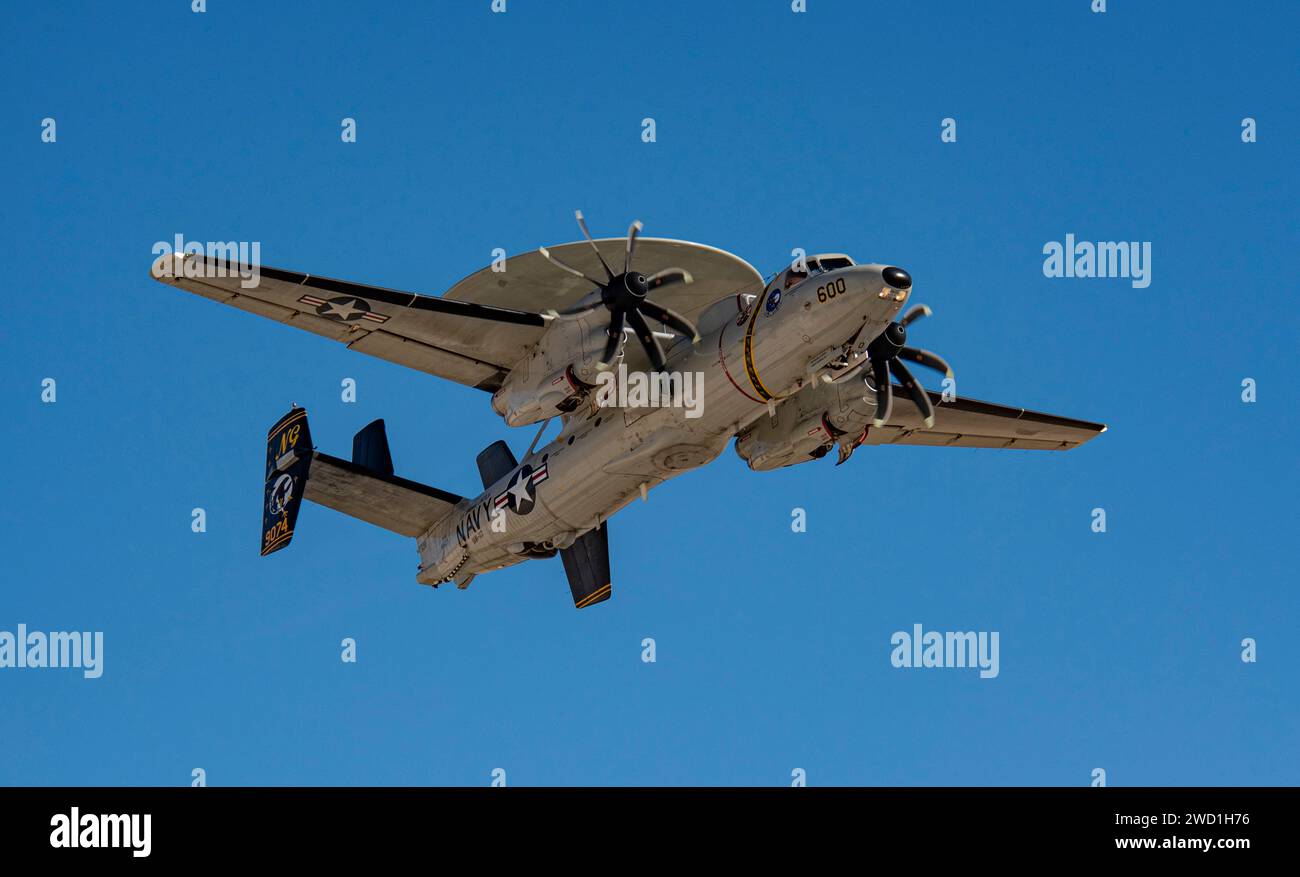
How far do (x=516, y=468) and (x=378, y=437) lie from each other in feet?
14.7

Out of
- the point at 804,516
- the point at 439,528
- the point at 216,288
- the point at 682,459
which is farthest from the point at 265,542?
the point at 804,516

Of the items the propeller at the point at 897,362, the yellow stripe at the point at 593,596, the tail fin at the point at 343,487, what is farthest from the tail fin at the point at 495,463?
the propeller at the point at 897,362

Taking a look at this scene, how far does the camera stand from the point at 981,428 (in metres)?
37.4

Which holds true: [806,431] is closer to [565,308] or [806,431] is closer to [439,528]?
[565,308]

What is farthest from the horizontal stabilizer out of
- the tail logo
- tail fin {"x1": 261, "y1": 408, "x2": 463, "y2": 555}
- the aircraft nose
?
the aircraft nose

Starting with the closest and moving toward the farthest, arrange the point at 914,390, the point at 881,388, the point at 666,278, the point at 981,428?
the point at 666,278 < the point at 881,388 < the point at 914,390 < the point at 981,428

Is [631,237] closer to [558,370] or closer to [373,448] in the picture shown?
[558,370]

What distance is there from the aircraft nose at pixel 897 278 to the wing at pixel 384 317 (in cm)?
761

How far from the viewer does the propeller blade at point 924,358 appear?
31797 millimetres

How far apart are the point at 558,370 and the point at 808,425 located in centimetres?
555

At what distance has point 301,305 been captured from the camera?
1184 inches

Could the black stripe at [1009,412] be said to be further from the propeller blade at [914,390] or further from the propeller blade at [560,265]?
the propeller blade at [560,265]

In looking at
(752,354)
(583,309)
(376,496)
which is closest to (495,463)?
(376,496)

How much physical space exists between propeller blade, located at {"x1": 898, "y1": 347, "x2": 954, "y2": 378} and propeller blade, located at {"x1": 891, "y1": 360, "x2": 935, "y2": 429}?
0.28m
